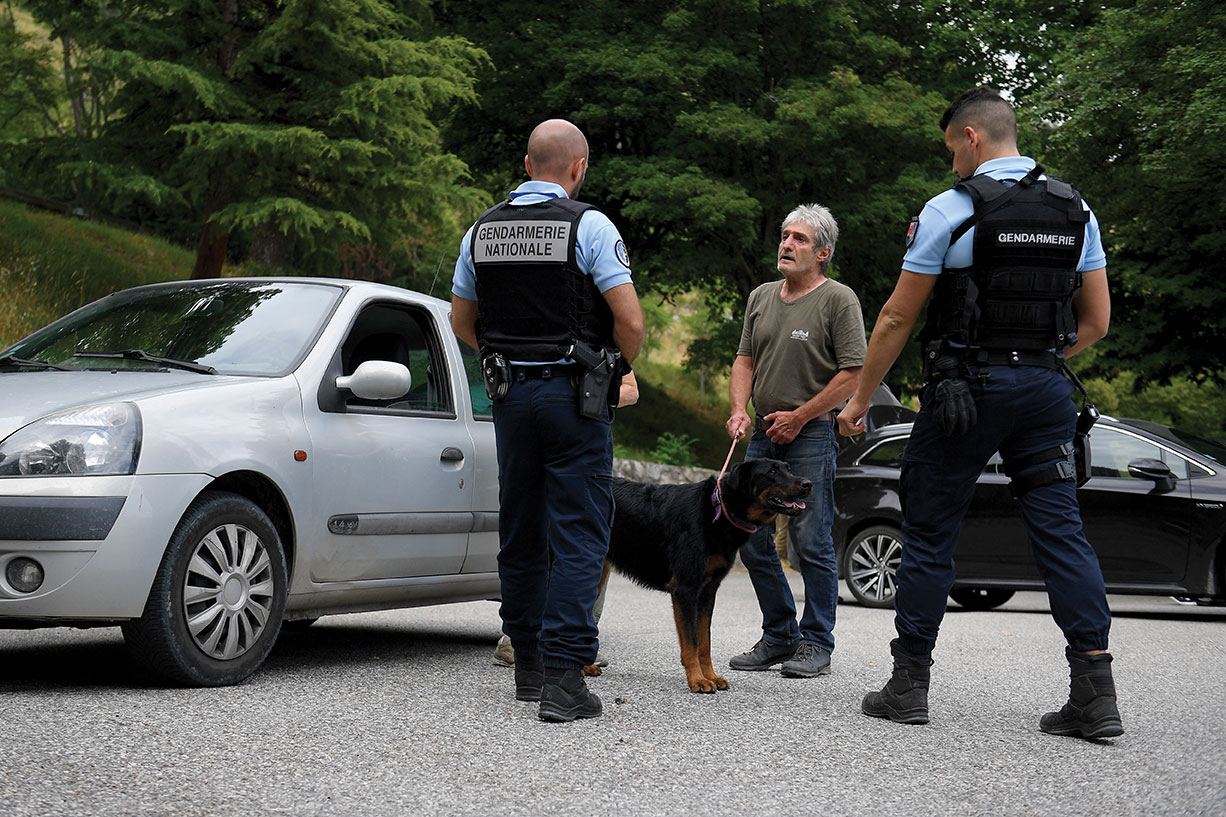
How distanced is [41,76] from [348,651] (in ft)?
45.9

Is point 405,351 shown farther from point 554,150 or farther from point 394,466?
point 554,150

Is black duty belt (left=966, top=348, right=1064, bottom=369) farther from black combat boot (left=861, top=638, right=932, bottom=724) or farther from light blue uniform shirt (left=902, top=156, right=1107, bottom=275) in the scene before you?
black combat boot (left=861, top=638, right=932, bottom=724)

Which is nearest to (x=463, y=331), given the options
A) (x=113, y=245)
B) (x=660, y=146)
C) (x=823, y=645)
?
(x=823, y=645)

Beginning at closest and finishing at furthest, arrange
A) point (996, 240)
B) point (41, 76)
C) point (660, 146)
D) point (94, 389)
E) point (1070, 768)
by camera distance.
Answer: point (1070, 768)
point (996, 240)
point (94, 389)
point (41, 76)
point (660, 146)

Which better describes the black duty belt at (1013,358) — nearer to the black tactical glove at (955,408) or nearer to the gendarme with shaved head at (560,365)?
the black tactical glove at (955,408)

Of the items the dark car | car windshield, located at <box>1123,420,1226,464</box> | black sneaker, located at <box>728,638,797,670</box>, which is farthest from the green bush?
black sneaker, located at <box>728,638,797,670</box>

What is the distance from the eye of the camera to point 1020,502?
4.77 meters

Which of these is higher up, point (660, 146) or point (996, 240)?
point (660, 146)

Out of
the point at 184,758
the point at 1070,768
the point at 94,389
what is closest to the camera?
the point at 184,758

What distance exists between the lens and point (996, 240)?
452 centimetres

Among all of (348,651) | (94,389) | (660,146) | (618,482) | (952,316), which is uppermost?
(660,146)

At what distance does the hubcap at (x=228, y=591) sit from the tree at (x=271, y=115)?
32.3 ft

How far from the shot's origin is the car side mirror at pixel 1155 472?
383 inches

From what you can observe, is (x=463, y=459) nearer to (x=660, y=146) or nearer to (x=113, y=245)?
(x=113, y=245)
